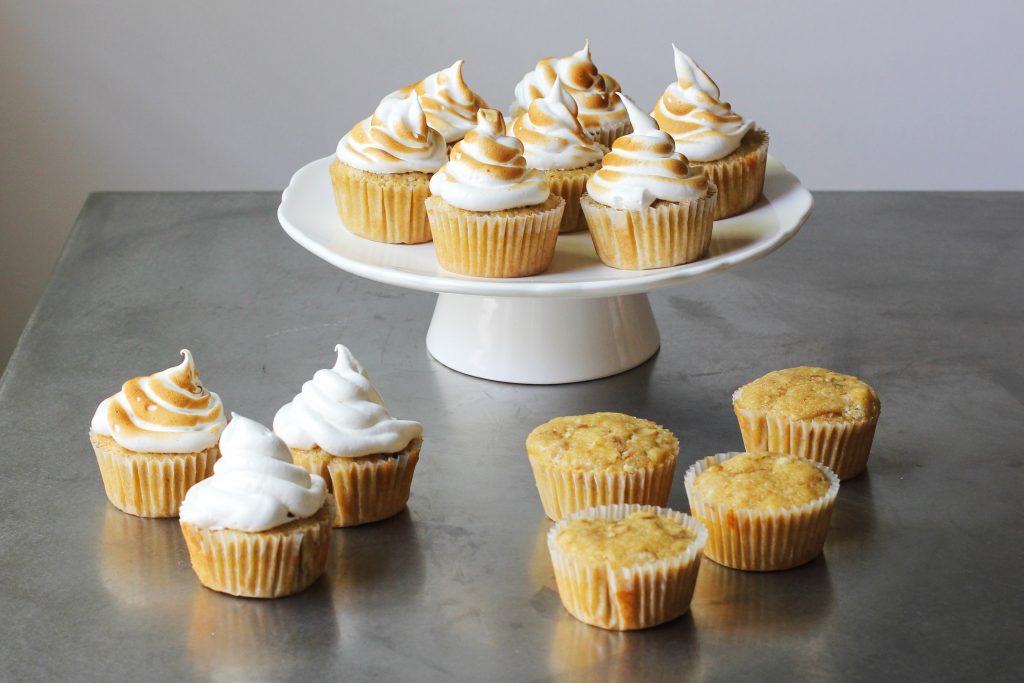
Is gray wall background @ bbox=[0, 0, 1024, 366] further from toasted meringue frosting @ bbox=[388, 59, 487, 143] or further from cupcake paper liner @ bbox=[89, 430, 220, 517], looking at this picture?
cupcake paper liner @ bbox=[89, 430, 220, 517]

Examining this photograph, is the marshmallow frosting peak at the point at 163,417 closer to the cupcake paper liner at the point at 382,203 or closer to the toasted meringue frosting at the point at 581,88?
the cupcake paper liner at the point at 382,203

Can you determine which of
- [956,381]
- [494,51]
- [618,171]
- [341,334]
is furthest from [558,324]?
[494,51]

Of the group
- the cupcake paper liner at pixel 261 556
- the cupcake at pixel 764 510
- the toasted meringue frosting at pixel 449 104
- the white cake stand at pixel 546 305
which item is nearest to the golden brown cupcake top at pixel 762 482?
the cupcake at pixel 764 510

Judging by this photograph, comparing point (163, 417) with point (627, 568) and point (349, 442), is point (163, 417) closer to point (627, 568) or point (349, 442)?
point (349, 442)

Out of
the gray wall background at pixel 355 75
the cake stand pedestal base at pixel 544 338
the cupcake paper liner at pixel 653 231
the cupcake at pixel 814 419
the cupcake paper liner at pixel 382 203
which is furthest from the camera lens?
the gray wall background at pixel 355 75

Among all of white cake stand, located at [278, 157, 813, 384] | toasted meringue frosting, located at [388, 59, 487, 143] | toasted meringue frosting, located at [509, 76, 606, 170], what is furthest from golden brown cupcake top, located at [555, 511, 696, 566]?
toasted meringue frosting, located at [388, 59, 487, 143]

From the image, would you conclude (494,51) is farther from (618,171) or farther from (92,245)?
(618,171)

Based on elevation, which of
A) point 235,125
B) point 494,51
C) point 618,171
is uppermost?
point 618,171
